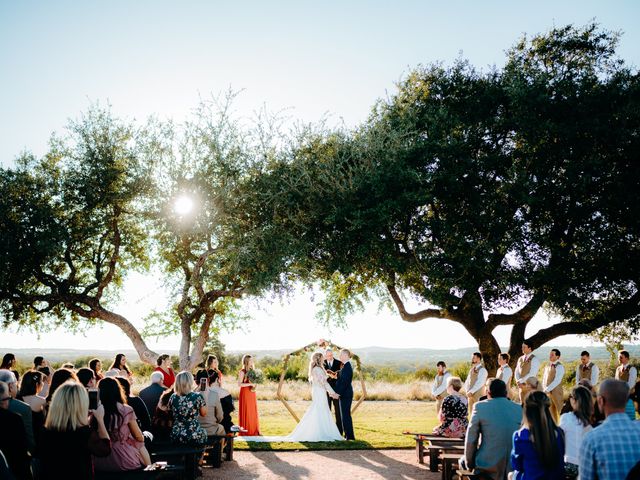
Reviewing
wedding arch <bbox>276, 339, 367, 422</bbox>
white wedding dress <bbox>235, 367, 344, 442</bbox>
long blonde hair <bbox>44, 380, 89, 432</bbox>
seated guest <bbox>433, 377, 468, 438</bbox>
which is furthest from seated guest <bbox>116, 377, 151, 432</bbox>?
wedding arch <bbox>276, 339, 367, 422</bbox>

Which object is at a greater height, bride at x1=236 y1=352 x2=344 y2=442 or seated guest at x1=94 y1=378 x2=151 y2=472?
seated guest at x1=94 y1=378 x2=151 y2=472

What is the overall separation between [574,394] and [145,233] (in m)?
18.6

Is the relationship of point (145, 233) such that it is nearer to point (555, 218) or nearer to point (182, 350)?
point (182, 350)

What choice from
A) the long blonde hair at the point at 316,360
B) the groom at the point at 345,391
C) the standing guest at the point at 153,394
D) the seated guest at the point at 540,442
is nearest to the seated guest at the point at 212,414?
the standing guest at the point at 153,394

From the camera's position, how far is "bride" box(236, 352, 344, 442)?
16.4 metres

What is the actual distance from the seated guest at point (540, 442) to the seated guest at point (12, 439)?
16.8 ft

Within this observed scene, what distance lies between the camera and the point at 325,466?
12.5m

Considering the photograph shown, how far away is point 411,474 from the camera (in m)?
11.7

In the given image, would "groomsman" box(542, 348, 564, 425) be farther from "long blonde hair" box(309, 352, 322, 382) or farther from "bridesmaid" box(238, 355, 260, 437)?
"bridesmaid" box(238, 355, 260, 437)

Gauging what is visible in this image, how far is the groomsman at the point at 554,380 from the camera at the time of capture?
55.7 feet

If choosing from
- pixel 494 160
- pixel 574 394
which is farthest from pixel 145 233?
pixel 574 394

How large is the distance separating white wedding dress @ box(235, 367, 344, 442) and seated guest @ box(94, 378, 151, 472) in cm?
871

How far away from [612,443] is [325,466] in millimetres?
8944

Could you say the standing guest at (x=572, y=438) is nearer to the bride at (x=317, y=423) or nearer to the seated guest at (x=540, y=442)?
the seated guest at (x=540, y=442)
